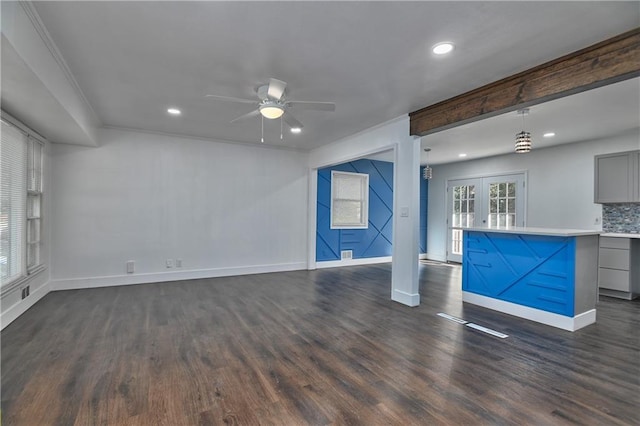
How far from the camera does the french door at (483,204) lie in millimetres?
6785

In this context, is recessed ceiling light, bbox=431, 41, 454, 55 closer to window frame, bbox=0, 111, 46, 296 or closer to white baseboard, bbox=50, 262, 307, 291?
window frame, bbox=0, 111, 46, 296

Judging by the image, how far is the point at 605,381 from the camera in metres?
2.35

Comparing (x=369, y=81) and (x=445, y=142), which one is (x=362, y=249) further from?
(x=369, y=81)

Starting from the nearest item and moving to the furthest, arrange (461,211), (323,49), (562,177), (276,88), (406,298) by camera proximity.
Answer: (323,49) → (276,88) → (406,298) → (562,177) → (461,211)

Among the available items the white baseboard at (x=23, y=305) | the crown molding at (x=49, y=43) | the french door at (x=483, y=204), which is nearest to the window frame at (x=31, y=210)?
the white baseboard at (x=23, y=305)

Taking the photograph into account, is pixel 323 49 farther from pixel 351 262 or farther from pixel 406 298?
pixel 351 262

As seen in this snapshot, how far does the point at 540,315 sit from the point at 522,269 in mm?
542

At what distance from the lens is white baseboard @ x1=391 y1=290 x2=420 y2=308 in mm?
4234

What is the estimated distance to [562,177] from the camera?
5.98 meters

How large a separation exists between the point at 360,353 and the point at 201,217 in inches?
163

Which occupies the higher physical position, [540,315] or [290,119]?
[290,119]

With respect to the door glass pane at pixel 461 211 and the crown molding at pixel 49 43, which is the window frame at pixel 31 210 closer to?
the crown molding at pixel 49 43

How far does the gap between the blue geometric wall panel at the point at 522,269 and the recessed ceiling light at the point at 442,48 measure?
8.07ft

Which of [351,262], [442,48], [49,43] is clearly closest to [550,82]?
[442,48]
